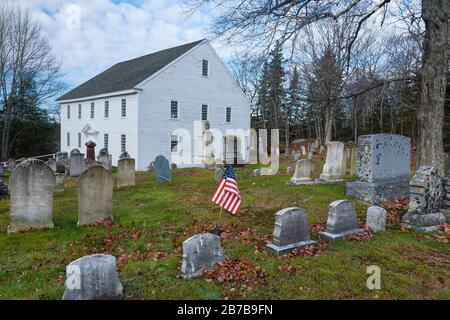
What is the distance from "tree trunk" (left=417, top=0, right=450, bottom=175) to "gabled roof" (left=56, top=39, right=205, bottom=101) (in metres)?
18.8

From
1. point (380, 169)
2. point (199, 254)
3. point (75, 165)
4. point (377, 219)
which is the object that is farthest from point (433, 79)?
point (75, 165)

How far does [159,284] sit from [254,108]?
140 ft

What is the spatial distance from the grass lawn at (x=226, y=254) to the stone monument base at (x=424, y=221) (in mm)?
306

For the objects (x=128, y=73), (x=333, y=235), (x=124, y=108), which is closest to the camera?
(x=333, y=235)

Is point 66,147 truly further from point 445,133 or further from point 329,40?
point 445,133

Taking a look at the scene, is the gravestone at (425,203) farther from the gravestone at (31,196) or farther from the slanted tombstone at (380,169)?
the gravestone at (31,196)

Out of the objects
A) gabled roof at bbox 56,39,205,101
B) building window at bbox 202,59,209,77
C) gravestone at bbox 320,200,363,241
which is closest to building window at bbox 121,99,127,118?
gabled roof at bbox 56,39,205,101

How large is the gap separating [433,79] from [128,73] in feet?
82.1

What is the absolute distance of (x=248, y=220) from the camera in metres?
7.45

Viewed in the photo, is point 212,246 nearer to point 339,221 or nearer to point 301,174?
point 339,221

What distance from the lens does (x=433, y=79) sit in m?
8.49

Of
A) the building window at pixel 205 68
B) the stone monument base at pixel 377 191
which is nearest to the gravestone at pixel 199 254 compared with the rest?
the stone monument base at pixel 377 191

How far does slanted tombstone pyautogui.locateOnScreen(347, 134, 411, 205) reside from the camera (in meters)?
8.64
